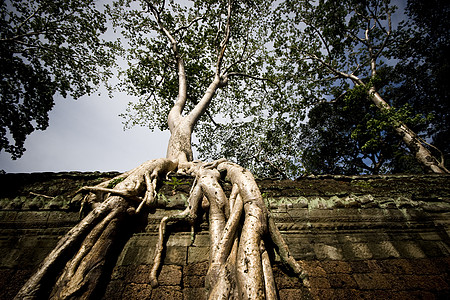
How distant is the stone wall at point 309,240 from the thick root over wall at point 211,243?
0.16 metres

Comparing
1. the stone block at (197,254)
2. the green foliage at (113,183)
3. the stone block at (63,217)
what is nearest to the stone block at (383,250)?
the stone block at (197,254)

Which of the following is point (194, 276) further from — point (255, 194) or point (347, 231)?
point (347, 231)

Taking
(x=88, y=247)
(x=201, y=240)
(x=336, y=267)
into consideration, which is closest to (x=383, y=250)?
(x=336, y=267)

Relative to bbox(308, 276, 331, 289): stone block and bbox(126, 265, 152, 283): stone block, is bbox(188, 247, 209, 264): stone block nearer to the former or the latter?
bbox(126, 265, 152, 283): stone block

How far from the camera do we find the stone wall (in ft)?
5.26

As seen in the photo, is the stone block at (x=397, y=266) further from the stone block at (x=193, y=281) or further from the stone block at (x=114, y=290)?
the stone block at (x=114, y=290)

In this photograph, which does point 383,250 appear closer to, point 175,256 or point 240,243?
point 240,243

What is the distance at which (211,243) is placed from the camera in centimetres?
166

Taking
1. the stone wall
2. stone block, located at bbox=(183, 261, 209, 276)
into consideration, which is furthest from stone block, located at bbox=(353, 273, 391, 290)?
stone block, located at bbox=(183, 261, 209, 276)

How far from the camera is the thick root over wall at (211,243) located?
1.34m

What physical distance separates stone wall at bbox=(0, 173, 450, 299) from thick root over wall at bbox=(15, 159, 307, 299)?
0.53 feet

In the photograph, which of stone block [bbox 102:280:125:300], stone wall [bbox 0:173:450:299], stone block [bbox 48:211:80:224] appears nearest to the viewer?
stone block [bbox 102:280:125:300]

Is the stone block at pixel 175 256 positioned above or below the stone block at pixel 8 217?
below

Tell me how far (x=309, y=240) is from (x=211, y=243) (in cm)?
114
